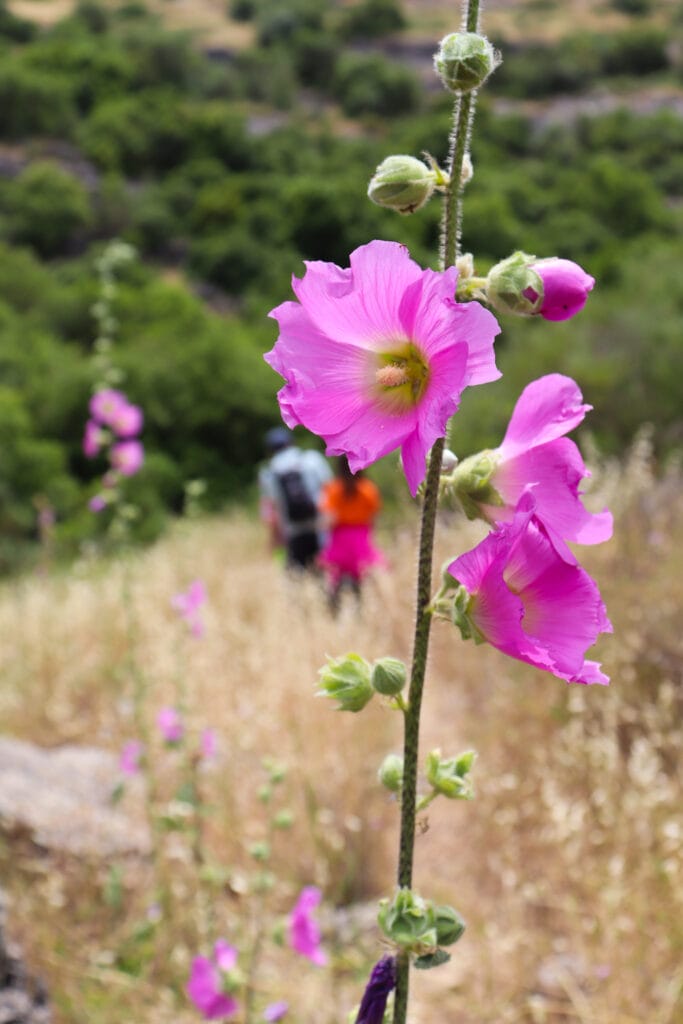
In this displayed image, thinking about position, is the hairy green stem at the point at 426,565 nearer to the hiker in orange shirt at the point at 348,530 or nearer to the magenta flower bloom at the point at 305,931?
the magenta flower bloom at the point at 305,931

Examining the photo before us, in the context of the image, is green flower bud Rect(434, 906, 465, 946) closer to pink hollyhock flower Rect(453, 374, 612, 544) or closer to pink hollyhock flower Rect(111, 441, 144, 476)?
pink hollyhock flower Rect(453, 374, 612, 544)

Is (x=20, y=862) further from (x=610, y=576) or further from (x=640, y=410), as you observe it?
(x=640, y=410)

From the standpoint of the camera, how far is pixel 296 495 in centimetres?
530

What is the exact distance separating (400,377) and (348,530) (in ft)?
12.7

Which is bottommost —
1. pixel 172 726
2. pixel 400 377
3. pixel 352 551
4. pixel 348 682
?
pixel 352 551

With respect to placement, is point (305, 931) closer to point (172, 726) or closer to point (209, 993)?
point (209, 993)

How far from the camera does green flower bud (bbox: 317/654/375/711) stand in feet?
2.96

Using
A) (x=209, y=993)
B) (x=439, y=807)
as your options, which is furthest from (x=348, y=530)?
(x=209, y=993)

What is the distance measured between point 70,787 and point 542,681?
5.24 feet

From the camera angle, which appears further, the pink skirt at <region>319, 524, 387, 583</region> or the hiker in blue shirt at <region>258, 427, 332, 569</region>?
the hiker in blue shirt at <region>258, 427, 332, 569</region>

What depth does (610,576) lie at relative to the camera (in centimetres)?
379

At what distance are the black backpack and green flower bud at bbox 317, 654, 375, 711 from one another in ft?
14.3

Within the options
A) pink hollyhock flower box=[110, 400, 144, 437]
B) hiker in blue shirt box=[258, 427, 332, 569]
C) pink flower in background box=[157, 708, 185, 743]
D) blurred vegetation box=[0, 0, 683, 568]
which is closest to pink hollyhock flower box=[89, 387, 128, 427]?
pink hollyhock flower box=[110, 400, 144, 437]

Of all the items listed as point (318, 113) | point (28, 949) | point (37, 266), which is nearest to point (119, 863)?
point (28, 949)
